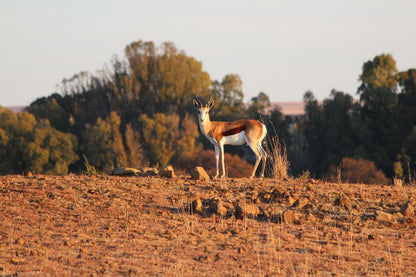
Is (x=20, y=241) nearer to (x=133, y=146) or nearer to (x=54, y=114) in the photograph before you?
(x=133, y=146)

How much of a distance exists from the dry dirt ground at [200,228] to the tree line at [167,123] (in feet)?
163

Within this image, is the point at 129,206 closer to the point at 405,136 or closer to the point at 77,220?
the point at 77,220

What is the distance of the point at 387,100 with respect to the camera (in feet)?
247

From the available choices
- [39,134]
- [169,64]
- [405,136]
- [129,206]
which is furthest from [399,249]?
[169,64]

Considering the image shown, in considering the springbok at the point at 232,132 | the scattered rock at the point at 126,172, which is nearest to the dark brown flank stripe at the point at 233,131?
the springbok at the point at 232,132

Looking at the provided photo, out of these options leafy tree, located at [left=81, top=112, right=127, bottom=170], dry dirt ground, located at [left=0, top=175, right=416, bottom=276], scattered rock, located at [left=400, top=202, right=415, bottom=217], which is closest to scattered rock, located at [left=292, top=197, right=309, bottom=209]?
dry dirt ground, located at [left=0, top=175, right=416, bottom=276]

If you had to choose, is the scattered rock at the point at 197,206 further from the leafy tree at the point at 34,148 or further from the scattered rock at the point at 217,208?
the leafy tree at the point at 34,148

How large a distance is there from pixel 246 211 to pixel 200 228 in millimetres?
1190

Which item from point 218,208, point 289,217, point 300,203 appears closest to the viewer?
point 289,217

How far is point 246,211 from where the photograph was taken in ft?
41.2

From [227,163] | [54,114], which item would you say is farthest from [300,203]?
[54,114]

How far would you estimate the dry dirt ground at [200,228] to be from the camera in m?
9.80

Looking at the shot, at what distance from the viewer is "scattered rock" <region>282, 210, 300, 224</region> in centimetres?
1239

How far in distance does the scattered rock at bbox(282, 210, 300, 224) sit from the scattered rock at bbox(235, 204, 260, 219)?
1.92 feet
